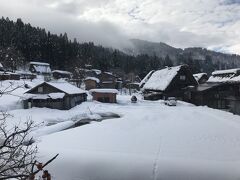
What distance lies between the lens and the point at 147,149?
751 inches

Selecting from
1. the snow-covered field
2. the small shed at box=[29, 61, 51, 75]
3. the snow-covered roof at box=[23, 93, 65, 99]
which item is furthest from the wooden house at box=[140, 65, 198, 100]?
the small shed at box=[29, 61, 51, 75]

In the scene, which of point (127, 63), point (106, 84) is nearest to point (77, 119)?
point (106, 84)

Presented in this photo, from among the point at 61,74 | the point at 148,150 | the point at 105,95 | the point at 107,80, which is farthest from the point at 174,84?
the point at 61,74

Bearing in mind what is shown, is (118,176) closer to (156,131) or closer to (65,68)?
(156,131)

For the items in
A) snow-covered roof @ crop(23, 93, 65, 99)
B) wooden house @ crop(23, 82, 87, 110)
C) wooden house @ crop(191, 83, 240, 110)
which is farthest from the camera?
wooden house @ crop(191, 83, 240, 110)

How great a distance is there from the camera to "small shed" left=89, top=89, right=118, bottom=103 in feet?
155

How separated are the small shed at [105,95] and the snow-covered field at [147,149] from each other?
18.5 meters

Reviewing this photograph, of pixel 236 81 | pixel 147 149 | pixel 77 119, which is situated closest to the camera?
pixel 147 149

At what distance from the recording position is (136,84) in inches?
3172

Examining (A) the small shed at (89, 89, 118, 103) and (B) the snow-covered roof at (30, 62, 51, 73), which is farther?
(B) the snow-covered roof at (30, 62, 51, 73)

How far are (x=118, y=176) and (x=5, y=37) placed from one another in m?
65.0

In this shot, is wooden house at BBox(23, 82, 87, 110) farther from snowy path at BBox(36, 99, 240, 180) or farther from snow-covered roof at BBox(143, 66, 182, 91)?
snow-covered roof at BBox(143, 66, 182, 91)

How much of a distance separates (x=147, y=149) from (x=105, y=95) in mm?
28865

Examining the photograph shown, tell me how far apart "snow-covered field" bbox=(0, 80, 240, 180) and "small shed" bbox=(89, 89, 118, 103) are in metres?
18.5
